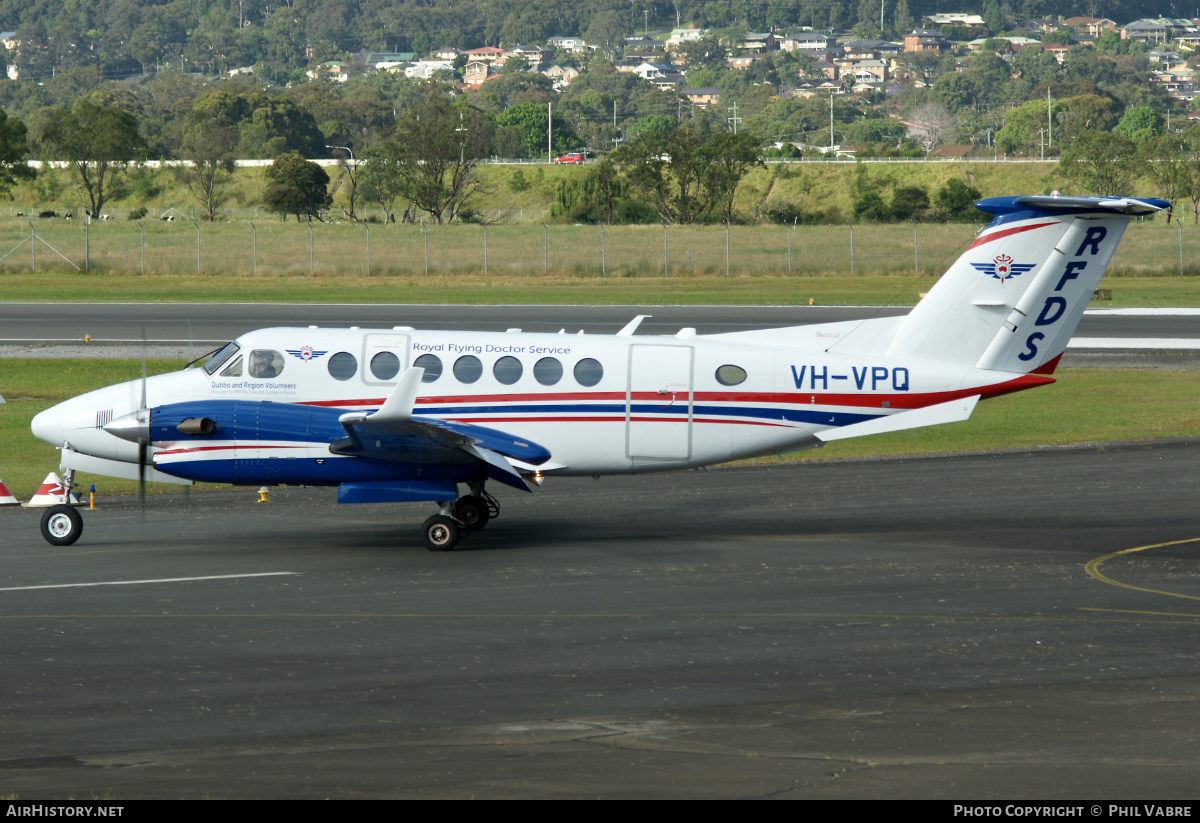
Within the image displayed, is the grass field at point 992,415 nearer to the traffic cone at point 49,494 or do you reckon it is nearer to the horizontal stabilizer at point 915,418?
the traffic cone at point 49,494

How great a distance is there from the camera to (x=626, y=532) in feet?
59.5

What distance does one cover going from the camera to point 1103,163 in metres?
97.4

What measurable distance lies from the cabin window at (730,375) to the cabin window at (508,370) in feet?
8.43

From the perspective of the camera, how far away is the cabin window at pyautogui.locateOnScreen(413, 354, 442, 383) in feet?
56.4

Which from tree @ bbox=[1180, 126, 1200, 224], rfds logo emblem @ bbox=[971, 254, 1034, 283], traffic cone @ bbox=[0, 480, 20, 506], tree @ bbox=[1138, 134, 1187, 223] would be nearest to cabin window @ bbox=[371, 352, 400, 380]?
traffic cone @ bbox=[0, 480, 20, 506]

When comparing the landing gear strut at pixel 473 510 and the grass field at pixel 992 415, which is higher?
the landing gear strut at pixel 473 510

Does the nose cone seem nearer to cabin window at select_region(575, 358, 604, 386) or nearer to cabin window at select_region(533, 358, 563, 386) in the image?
cabin window at select_region(533, 358, 563, 386)

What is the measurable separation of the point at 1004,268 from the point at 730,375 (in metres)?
3.83

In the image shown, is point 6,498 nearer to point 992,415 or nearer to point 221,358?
point 221,358

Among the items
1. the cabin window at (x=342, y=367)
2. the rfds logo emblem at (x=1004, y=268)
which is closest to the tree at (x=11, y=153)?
the cabin window at (x=342, y=367)

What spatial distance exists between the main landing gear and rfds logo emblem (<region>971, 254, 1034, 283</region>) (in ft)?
23.8

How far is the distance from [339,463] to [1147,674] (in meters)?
9.77

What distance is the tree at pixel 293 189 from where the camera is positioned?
361 feet
